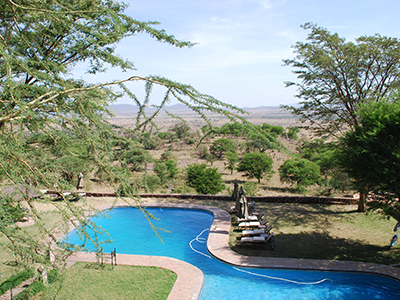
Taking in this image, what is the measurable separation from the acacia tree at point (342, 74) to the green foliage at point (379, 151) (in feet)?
11.2

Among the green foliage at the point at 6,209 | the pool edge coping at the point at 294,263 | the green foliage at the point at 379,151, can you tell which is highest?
the green foliage at the point at 379,151

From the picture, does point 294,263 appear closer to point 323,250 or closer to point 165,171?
point 323,250

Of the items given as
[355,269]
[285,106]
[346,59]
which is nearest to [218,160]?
[285,106]

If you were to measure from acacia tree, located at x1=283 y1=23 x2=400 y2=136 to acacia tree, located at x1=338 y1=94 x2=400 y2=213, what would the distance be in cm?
338

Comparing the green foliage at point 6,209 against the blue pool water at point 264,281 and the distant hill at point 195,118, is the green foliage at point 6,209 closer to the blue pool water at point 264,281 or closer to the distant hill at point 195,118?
the distant hill at point 195,118

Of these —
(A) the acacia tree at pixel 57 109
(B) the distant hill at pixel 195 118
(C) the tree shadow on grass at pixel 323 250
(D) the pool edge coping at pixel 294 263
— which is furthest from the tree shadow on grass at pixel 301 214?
(A) the acacia tree at pixel 57 109

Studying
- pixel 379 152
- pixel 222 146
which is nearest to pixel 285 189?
pixel 222 146

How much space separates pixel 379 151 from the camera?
26.9 feet

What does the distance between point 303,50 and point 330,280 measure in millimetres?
10183

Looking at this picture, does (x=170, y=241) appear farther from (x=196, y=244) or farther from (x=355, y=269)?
(x=355, y=269)

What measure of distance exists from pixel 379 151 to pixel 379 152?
0.10 feet

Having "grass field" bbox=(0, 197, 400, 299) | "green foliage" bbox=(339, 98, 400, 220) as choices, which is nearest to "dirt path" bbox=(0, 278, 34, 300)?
"grass field" bbox=(0, 197, 400, 299)

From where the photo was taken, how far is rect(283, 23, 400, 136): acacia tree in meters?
12.2

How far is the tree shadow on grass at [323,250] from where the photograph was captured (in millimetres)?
9016
